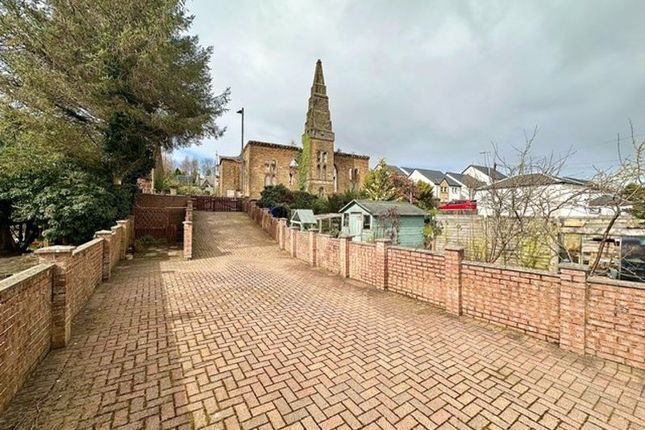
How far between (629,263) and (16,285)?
12264 mm

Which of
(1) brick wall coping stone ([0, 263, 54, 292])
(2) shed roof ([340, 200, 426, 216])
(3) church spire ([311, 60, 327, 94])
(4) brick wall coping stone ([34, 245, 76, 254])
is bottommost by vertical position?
(1) brick wall coping stone ([0, 263, 54, 292])

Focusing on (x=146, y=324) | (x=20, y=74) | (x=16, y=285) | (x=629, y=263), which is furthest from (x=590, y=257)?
(x=20, y=74)

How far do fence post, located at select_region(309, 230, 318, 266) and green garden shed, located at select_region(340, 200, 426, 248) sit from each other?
6.04m

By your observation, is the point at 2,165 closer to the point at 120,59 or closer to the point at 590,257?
the point at 120,59

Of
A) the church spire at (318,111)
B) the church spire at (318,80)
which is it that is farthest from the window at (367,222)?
the church spire at (318,80)

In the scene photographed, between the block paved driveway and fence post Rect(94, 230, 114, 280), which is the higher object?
fence post Rect(94, 230, 114, 280)

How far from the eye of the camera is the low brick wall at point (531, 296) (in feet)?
11.9

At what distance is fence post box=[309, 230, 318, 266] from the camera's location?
1042 centimetres

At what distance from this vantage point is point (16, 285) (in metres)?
2.88

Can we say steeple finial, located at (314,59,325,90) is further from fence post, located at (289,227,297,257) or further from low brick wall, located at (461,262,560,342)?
low brick wall, located at (461,262,560,342)

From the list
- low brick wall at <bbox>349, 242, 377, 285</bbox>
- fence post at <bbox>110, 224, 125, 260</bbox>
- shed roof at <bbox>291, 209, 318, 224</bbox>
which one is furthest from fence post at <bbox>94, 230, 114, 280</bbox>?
shed roof at <bbox>291, 209, 318, 224</bbox>

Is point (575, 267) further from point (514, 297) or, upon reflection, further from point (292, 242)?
point (292, 242)

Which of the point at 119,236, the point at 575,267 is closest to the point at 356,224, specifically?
the point at 119,236

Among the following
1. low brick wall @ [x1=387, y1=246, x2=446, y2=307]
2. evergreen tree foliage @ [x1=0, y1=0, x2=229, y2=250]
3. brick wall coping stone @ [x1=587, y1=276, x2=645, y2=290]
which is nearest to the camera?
brick wall coping stone @ [x1=587, y1=276, x2=645, y2=290]
